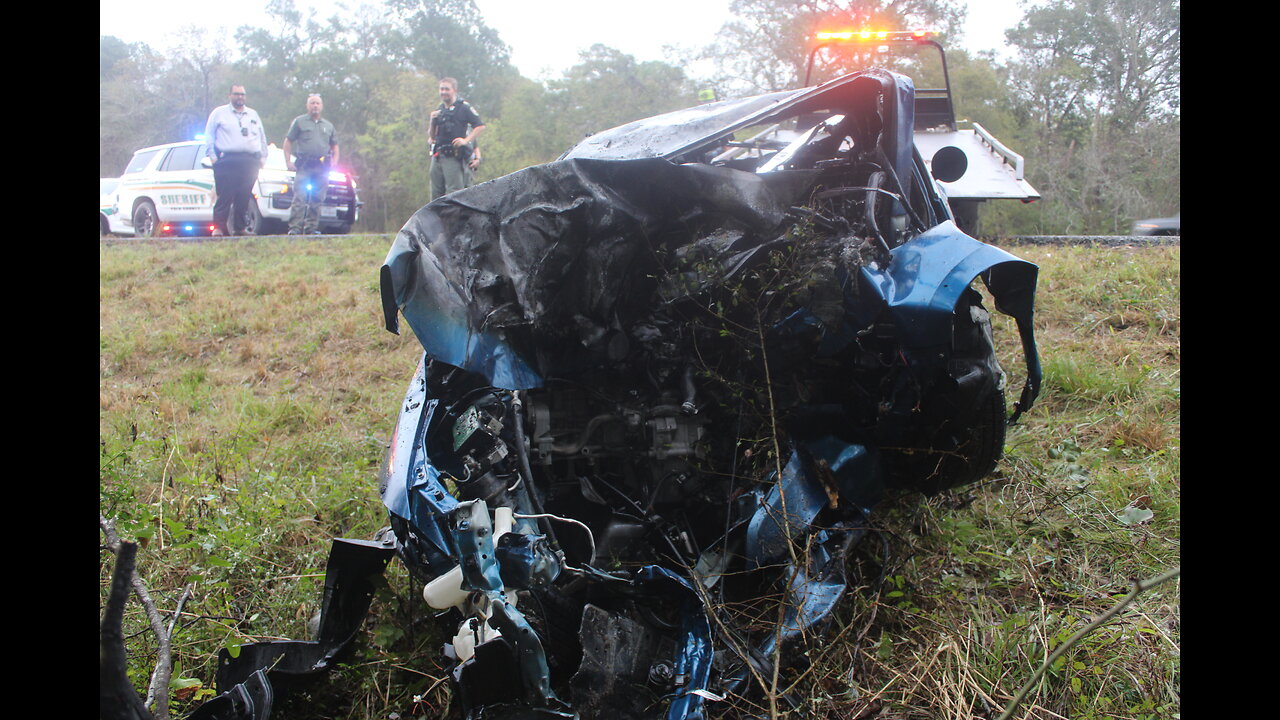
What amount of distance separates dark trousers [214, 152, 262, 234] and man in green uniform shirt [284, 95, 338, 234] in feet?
1.70

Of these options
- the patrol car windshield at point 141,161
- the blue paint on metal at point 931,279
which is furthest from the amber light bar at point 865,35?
the patrol car windshield at point 141,161

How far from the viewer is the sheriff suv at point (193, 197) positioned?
1220cm

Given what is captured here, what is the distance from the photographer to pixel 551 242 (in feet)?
8.77

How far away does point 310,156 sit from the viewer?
995 cm

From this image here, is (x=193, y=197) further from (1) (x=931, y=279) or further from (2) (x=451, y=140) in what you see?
(1) (x=931, y=279)

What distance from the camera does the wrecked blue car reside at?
2.26 meters

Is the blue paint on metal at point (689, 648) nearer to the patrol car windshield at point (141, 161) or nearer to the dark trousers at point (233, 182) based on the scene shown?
the dark trousers at point (233, 182)

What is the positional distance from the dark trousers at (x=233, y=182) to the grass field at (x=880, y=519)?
4.13 meters

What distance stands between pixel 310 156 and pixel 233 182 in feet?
3.56
